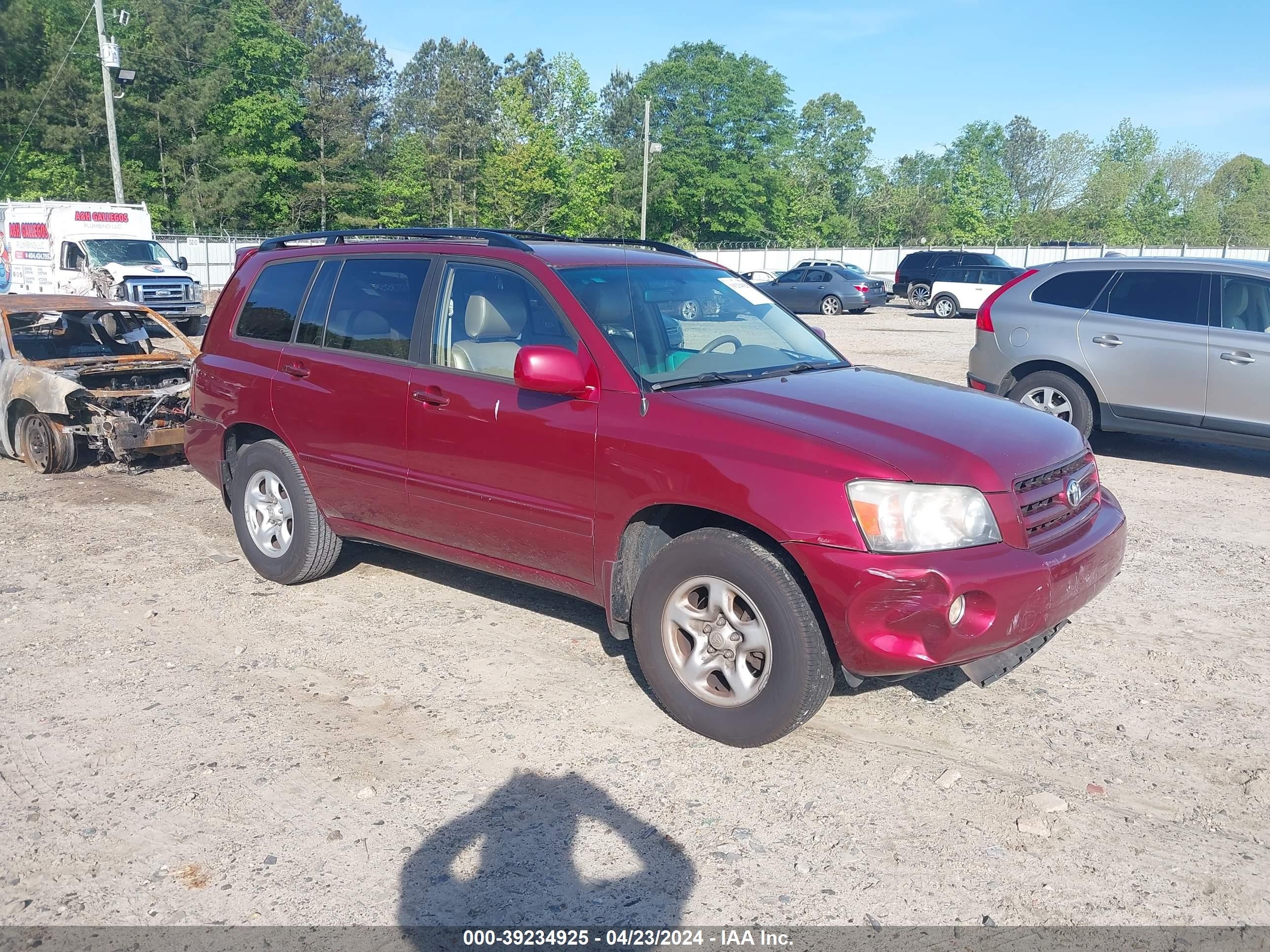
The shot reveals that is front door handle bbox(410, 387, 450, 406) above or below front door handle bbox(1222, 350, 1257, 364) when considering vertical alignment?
above

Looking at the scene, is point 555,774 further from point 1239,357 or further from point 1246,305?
point 1246,305

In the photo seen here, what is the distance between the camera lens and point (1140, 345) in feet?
29.0

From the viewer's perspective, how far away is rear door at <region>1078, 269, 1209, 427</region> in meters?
8.59

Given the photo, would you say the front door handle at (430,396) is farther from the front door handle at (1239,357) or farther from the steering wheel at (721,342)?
the front door handle at (1239,357)

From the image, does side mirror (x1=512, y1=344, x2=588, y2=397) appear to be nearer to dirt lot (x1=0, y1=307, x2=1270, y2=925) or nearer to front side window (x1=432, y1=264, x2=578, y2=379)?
front side window (x1=432, y1=264, x2=578, y2=379)

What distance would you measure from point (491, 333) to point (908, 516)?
2198 mm

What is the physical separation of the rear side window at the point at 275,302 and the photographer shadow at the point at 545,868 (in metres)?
3.25

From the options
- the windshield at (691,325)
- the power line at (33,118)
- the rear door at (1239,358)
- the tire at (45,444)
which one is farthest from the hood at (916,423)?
the power line at (33,118)

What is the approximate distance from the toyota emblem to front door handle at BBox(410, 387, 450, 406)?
2717mm

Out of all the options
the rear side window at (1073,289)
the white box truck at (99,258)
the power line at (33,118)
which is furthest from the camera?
the power line at (33,118)

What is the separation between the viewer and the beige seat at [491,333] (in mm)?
4738

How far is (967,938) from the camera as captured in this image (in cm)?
293

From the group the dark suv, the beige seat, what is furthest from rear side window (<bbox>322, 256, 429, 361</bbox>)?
the dark suv

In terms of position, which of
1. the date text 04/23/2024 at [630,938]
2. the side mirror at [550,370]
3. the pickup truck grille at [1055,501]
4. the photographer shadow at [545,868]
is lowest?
the date text 04/23/2024 at [630,938]
